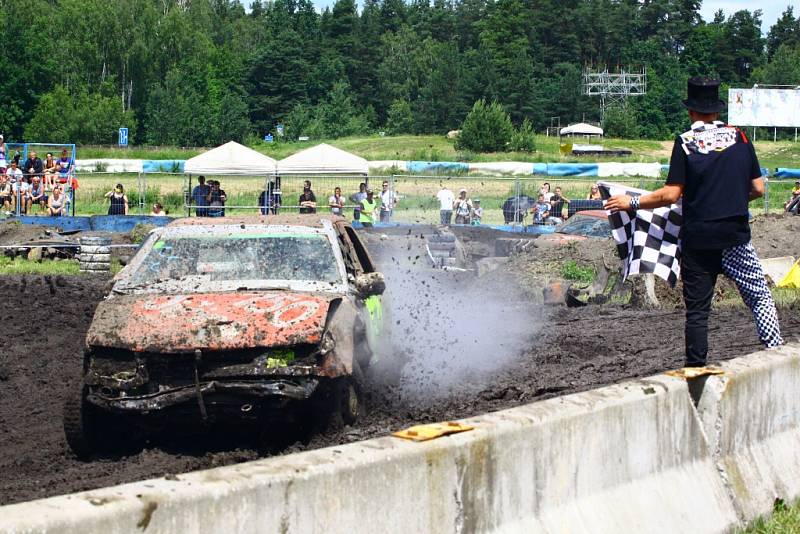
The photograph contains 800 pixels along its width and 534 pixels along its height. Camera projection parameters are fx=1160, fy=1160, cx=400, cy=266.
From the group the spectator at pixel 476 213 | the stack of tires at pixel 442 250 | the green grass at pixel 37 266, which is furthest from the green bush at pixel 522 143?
the green grass at pixel 37 266

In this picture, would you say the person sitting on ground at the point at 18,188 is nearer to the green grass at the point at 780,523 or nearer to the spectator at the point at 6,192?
the spectator at the point at 6,192

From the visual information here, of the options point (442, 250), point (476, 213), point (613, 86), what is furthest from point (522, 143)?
point (442, 250)

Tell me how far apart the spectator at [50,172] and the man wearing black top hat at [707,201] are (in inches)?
1022

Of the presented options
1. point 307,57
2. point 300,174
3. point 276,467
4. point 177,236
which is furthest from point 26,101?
point 276,467

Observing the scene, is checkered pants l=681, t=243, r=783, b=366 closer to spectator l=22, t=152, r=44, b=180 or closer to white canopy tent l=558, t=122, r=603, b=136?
spectator l=22, t=152, r=44, b=180

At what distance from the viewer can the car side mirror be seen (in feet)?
27.5

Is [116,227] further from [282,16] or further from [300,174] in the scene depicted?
[282,16]

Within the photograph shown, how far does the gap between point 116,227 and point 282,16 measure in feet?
403

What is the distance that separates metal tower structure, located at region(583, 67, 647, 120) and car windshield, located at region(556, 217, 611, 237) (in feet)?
286

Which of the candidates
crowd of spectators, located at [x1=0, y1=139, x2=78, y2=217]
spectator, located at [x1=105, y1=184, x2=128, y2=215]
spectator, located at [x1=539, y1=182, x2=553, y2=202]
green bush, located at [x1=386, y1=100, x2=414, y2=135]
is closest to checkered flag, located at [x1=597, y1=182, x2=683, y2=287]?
spectator, located at [x1=539, y1=182, x2=553, y2=202]

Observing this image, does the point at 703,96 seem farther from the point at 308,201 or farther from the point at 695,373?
the point at 308,201

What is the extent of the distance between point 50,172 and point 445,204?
10512mm

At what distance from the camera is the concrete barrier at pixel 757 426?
5398 mm

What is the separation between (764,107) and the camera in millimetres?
53344
